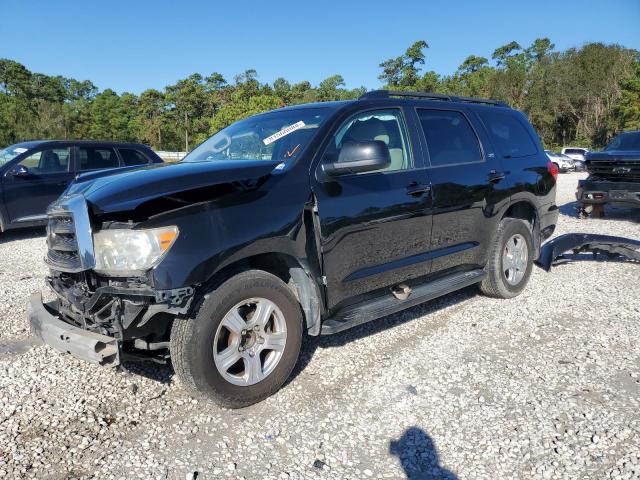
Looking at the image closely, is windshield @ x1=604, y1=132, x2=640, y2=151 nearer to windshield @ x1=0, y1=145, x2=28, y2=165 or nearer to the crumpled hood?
the crumpled hood

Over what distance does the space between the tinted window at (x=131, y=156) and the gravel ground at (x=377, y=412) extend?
18.5 ft

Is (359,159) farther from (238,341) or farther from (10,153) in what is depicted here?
(10,153)

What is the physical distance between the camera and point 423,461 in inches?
103

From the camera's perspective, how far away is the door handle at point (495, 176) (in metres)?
4.71

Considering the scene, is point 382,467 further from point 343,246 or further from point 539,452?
point 343,246

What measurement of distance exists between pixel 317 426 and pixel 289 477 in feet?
1.60

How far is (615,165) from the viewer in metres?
9.80

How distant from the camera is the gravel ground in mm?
2574

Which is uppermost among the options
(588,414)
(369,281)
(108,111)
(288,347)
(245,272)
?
(108,111)

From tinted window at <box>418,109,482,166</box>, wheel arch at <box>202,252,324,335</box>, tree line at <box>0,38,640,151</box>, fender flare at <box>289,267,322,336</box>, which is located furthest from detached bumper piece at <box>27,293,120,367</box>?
tree line at <box>0,38,640,151</box>

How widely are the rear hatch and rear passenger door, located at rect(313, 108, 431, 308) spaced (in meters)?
7.56

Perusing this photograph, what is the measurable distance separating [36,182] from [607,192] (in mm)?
10869

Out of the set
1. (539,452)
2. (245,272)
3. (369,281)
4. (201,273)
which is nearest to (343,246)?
(369,281)

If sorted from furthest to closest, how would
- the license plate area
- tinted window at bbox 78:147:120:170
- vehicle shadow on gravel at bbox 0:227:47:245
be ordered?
the license plate area → tinted window at bbox 78:147:120:170 → vehicle shadow on gravel at bbox 0:227:47:245
